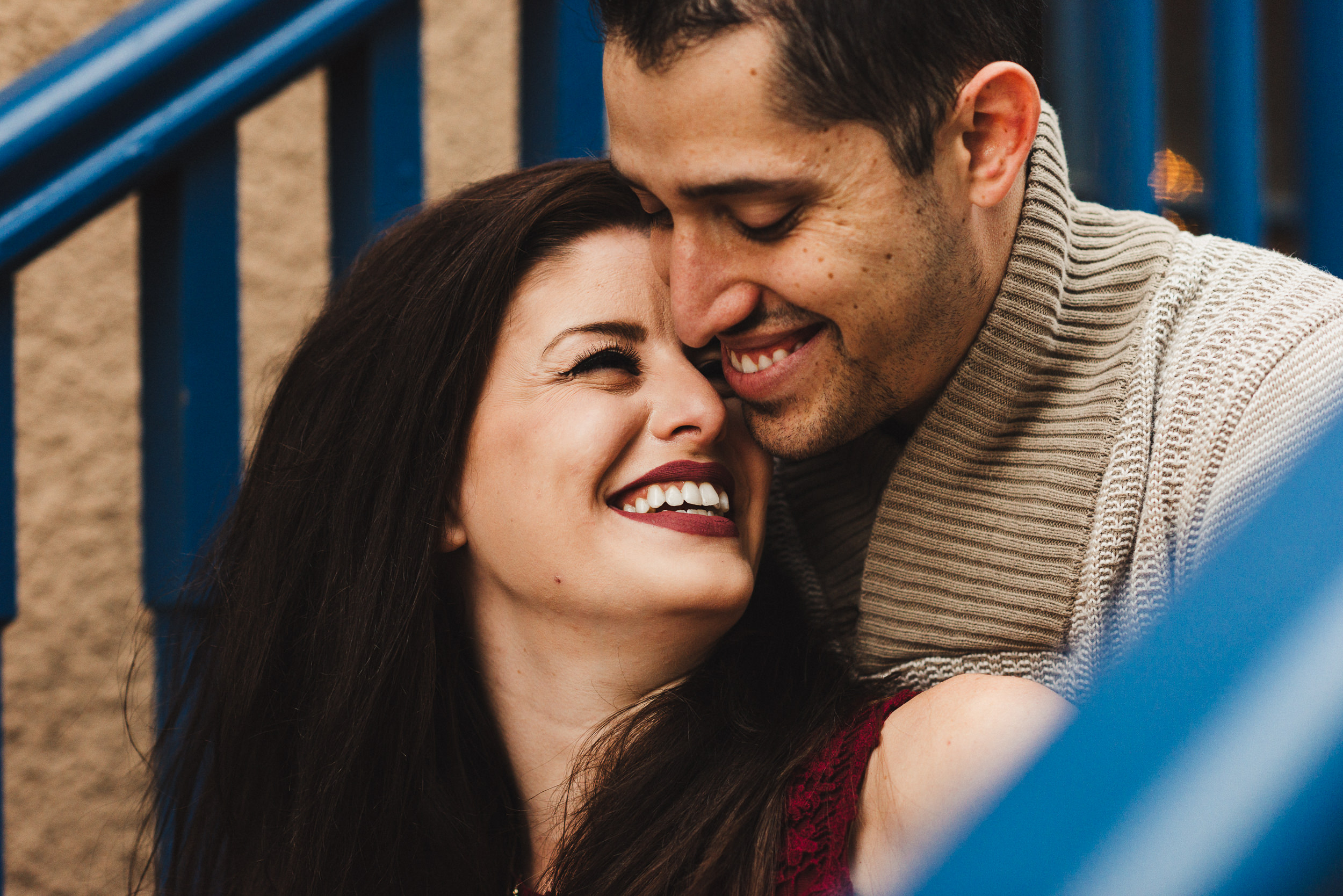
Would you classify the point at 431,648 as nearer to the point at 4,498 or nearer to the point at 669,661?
the point at 669,661

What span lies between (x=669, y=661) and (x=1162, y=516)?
0.69 m

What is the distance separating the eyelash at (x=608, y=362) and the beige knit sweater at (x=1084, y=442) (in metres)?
0.42

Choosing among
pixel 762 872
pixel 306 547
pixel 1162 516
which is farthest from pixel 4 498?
pixel 1162 516

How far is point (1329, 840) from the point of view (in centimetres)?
37

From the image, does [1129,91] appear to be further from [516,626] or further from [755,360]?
[516,626]

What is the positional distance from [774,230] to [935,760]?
0.68 meters

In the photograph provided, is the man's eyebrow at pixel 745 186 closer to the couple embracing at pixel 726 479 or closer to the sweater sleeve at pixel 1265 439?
the couple embracing at pixel 726 479

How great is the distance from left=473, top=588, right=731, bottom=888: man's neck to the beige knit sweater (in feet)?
1.03

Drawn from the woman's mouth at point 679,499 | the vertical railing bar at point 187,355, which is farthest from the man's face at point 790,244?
the vertical railing bar at point 187,355

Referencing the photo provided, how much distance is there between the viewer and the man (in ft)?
4.49

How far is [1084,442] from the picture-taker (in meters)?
1.50

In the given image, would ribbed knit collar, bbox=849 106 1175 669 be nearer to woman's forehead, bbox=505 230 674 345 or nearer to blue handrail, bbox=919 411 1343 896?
woman's forehead, bbox=505 230 674 345

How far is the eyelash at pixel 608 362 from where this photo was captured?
158cm

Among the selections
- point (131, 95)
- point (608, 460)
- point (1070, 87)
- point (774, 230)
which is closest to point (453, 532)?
point (608, 460)
